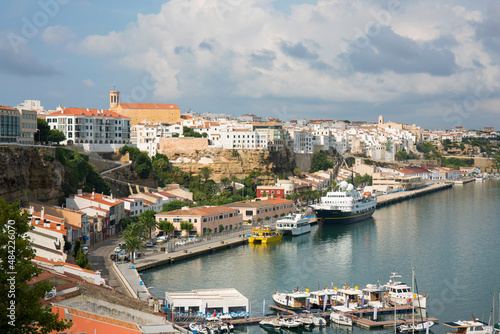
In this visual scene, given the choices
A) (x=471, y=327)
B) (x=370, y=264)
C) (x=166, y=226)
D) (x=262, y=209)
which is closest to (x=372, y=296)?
(x=471, y=327)

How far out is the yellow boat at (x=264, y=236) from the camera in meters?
32.6

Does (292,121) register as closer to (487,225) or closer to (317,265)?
(487,225)

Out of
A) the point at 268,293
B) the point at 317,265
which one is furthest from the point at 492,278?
the point at 268,293

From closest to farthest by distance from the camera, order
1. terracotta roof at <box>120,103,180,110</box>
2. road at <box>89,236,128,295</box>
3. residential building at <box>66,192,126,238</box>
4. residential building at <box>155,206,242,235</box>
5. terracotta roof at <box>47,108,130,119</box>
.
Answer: road at <box>89,236,128,295</box> < residential building at <box>66,192,126,238</box> < residential building at <box>155,206,242,235</box> < terracotta roof at <box>47,108,130,119</box> < terracotta roof at <box>120,103,180,110</box>

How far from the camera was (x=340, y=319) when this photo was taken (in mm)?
18578

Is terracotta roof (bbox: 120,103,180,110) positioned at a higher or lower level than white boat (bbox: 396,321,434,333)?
higher

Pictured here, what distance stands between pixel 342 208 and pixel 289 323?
25.2 m

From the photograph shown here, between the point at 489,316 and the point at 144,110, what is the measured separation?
172 feet

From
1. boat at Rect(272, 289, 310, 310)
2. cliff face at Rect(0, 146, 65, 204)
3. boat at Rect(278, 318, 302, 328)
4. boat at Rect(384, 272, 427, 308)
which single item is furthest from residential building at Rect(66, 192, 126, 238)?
boat at Rect(384, 272, 427, 308)

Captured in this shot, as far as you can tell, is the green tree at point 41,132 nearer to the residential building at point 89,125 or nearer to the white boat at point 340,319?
the residential building at point 89,125

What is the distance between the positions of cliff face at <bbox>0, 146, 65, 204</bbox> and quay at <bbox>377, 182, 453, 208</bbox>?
32.4m

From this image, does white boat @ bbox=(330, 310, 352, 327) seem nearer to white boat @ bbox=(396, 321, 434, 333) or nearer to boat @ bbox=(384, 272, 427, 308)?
white boat @ bbox=(396, 321, 434, 333)

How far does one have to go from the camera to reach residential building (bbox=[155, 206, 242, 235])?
3216 centimetres

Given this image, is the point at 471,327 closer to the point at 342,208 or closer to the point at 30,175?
the point at 30,175
